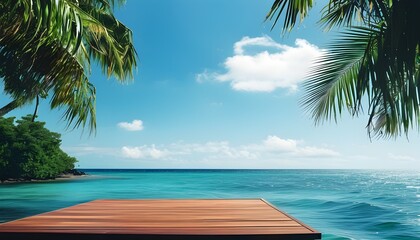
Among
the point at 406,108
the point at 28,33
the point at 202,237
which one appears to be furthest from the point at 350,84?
the point at 28,33

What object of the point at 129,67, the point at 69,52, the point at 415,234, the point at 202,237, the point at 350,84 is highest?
the point at 129,67

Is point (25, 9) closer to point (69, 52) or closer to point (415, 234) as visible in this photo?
point (69, 52)

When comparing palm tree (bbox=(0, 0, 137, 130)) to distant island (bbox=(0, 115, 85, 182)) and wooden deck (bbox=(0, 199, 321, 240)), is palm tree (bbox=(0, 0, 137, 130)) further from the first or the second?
distant island (bbox=(0, 115, 85, 182))

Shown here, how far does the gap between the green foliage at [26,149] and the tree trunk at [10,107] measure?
30541 mm

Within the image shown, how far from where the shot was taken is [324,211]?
23.8m

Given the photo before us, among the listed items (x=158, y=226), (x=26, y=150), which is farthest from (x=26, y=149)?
(x=158, y=226)

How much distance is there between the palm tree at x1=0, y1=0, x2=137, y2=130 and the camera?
493cm

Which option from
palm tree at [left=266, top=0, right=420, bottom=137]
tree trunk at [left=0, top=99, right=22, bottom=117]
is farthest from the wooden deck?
tree trunk at [left=0, top=99, right=22, bottom=117]

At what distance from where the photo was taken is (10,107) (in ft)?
25.1

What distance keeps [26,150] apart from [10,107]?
3386 centimetres

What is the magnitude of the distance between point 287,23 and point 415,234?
14503mm

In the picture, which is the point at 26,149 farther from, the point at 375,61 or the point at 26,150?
the point at 375,61


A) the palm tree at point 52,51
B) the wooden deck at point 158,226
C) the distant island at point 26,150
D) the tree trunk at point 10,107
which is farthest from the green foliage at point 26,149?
the wooden deck at point 158,226

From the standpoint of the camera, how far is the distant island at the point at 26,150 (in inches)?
1496
